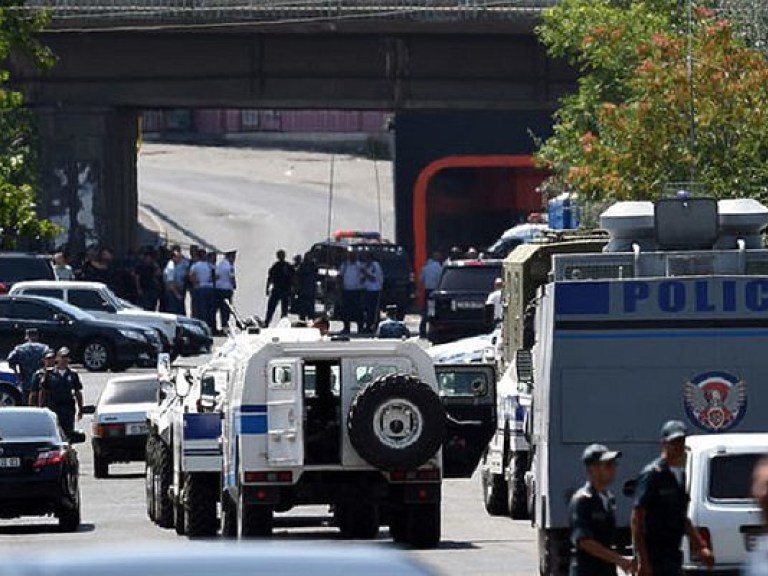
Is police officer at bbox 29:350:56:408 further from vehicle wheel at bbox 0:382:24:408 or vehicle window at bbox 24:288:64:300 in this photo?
vehicle window at bbox 24:288:64:300

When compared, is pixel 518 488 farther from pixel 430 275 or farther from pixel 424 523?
pixel 430 275

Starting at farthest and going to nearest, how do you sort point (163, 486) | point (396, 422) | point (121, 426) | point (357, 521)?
1. point (121, 426)
2. point (163, 486)
3. point (357, 521)
4. point (396, 422)

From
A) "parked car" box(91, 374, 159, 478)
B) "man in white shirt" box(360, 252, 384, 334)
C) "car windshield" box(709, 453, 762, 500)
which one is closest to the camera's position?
"car windshield" box(709, 453, 762, 500)

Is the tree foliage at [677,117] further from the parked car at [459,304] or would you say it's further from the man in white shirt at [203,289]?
the man in white shirt at [203,289]

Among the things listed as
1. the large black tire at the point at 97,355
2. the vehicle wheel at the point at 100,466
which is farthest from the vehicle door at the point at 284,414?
the large black tire at the point at 97,355

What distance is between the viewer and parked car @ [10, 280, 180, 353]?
46875mm

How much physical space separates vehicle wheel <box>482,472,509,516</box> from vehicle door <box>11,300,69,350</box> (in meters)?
18.4

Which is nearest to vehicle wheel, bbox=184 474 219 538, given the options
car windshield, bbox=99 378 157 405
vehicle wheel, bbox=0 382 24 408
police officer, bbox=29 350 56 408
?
car windshield, bbox=99 378 157 405

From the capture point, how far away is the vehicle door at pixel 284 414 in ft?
72.9

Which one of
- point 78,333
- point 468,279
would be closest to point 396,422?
point 78,333

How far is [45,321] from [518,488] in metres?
20.2

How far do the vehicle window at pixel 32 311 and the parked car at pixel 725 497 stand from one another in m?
28.1

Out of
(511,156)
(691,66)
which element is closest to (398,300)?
(511,156)

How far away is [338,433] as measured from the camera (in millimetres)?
22922
